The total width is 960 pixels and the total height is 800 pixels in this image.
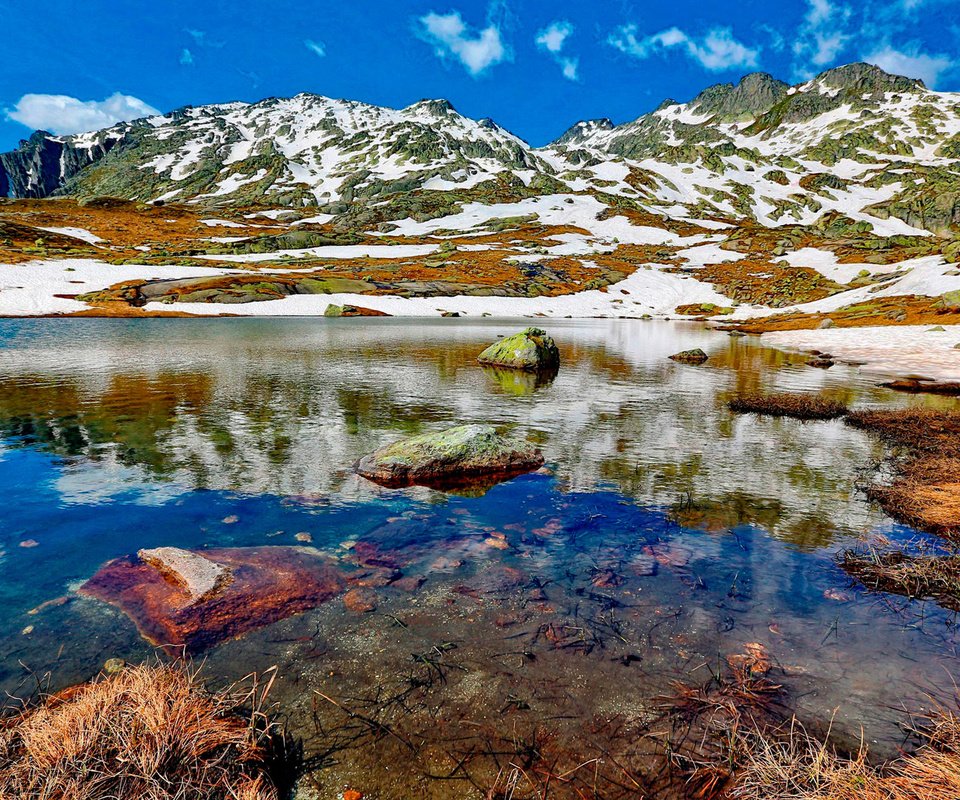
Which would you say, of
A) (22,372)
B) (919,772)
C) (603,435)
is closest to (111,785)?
(919,772)

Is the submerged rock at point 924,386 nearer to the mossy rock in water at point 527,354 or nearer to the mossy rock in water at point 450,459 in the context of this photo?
the mossy rock in water at point 527,354

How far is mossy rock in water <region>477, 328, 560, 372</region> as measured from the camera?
3170cm

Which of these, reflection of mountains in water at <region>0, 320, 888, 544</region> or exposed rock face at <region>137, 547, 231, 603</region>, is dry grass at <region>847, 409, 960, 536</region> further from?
exposed rock face at <region>137, 547, 231, 603</region>

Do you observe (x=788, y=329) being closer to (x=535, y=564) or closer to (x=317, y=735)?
(x=535, y=564)

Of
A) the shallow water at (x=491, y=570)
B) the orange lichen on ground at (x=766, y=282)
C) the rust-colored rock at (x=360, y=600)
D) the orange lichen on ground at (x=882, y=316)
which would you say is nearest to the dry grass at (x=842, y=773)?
the shallow water at (x=491, y=570)

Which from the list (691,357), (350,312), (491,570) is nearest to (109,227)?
(350,312)

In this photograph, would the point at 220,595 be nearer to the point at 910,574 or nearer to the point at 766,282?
the point at 910,574

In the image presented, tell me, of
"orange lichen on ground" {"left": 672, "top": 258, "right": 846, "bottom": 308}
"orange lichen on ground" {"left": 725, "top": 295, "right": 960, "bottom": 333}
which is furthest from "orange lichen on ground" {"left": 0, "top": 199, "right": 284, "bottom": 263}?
"orange lichen on ground" {"left": 672, "top": 258, "right": 846, "bottom": 308}

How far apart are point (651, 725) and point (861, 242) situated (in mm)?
177454

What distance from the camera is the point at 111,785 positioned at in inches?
127

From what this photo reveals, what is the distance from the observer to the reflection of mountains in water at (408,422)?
1179 cm

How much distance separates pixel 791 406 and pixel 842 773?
769 inches

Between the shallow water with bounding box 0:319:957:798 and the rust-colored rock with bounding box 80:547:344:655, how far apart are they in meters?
0.26

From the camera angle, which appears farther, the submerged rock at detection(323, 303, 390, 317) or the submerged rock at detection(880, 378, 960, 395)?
the submerged rock at detection(323, 303, 390, 317)
